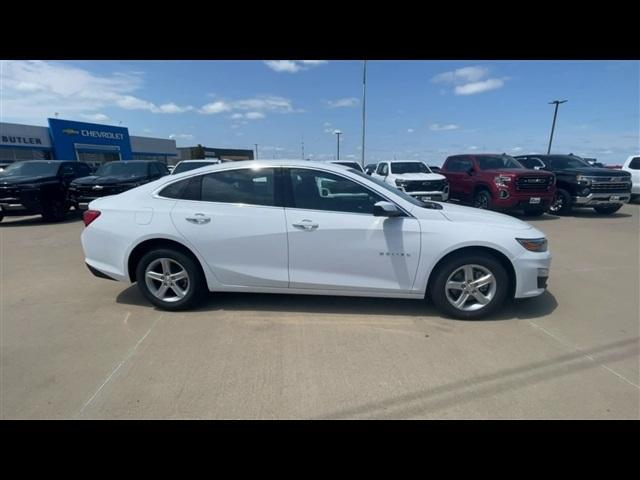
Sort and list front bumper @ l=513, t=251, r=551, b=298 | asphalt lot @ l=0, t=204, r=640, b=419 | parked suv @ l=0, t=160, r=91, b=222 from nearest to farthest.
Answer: asphalt lot @ l=0, t=204, r=640, b=419
front bumper @ l=513, t=251, r=551, b=298
parked suv @ l=0, t=160, r=91, b=222

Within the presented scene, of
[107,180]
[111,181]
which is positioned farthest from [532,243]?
[107,180]

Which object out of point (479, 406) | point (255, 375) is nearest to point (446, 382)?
point (479, 406)

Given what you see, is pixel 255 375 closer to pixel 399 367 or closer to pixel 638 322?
pixel 399 367

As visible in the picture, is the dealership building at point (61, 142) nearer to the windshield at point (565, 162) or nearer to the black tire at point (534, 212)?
the black tire at point (534, 212)

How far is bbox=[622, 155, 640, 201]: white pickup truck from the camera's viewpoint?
13.2 m

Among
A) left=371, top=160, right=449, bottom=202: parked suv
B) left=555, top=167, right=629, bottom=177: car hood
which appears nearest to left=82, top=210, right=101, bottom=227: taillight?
left=371, top=160, right=449, bottom=202: parked suv

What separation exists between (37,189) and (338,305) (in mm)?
9813

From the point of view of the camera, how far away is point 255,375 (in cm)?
252

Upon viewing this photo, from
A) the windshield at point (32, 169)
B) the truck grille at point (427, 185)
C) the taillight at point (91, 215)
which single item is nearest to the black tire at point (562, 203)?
the truck grille at point (427, 185)

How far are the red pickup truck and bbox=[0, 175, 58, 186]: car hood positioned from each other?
12613 millimetres

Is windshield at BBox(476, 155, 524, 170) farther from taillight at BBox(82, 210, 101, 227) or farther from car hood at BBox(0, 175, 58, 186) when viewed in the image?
car hood at BBox(0, 175, 58, 186)

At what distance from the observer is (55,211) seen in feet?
31.2

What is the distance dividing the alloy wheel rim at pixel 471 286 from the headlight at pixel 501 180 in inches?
277
